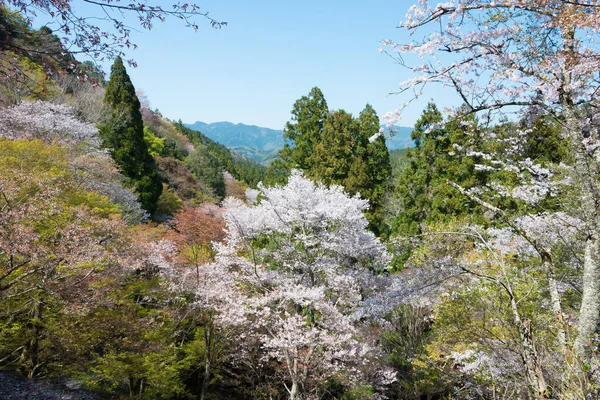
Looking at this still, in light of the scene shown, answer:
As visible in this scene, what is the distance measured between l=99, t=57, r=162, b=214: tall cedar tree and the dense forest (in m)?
0.71

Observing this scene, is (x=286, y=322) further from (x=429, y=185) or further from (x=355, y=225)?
(x=429, y=185)

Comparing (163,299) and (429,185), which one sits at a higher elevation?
(429,185)

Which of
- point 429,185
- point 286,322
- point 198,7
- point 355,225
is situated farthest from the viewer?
point 429,185

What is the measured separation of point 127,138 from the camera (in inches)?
879

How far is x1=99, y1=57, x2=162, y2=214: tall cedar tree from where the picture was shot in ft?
71.3

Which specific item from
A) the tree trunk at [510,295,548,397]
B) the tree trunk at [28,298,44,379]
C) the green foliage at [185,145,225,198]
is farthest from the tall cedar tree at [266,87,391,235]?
the tree trunk at [510,295,548,397]

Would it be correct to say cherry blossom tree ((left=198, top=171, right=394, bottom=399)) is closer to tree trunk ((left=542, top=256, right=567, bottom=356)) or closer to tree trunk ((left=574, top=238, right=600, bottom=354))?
tree trunk ((left=542, top=256, right=567, bottom=356))

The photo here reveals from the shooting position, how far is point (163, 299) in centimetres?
1149

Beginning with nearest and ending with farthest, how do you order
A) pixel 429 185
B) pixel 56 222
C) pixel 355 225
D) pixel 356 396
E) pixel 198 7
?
pixel 198 7 → pixel 56 222 → pixel 356 396 → pixel 355 225 → pixel 429 185

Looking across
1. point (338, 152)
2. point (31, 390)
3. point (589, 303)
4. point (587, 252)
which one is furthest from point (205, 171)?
point (589, 303)

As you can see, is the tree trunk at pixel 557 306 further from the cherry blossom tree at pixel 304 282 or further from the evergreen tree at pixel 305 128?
the evergreen tree at pixel 305 128

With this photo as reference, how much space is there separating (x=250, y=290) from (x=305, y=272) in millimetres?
1945

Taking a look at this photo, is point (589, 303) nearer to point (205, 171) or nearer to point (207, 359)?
point (207, 359)

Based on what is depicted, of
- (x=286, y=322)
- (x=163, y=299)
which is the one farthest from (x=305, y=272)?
(x=163, y=299)
